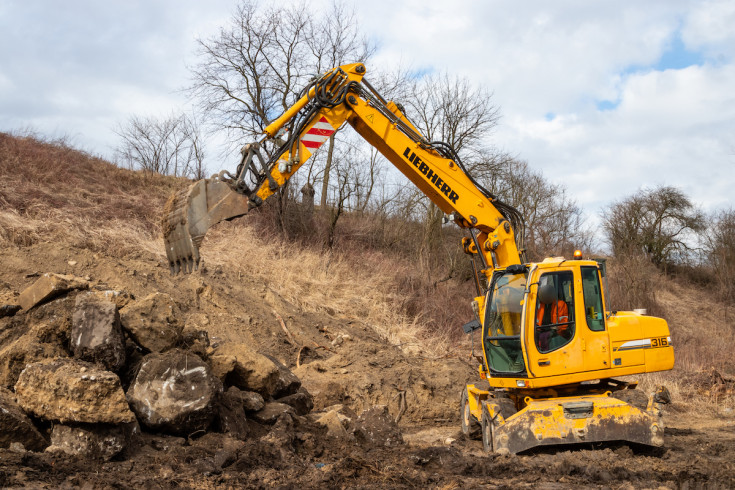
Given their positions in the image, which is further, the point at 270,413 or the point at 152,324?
the point at 270,413

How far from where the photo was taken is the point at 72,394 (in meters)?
5.37

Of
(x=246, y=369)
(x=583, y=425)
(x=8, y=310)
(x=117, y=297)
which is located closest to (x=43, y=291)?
(x=8, y=310)

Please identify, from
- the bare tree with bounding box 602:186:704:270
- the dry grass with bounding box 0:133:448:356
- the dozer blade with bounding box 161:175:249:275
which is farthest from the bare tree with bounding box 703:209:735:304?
the dozer blade with bounding box 161:175:249:275

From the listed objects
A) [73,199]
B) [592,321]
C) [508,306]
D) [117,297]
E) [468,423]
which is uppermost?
[73,199]

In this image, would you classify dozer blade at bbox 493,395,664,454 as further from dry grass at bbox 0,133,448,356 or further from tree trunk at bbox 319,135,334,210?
tree trunk at bbox 319,135,334,210

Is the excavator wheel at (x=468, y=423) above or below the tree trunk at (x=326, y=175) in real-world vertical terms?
below

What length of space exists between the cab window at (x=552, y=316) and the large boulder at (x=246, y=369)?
3183mm

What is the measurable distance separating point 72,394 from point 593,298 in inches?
210

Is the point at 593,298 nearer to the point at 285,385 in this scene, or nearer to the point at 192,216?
the point at 285,385

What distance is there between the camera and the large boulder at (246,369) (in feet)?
24.0

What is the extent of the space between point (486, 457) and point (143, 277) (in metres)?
7.69

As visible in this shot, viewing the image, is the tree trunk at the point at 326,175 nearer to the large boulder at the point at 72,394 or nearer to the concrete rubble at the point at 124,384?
the concrete rubble at the point at 124,384

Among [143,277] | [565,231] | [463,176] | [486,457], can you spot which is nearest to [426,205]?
[565,231]

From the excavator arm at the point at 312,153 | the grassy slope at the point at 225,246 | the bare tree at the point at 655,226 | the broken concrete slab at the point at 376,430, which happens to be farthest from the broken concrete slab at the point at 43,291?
the bare tree at the point at 655,226
